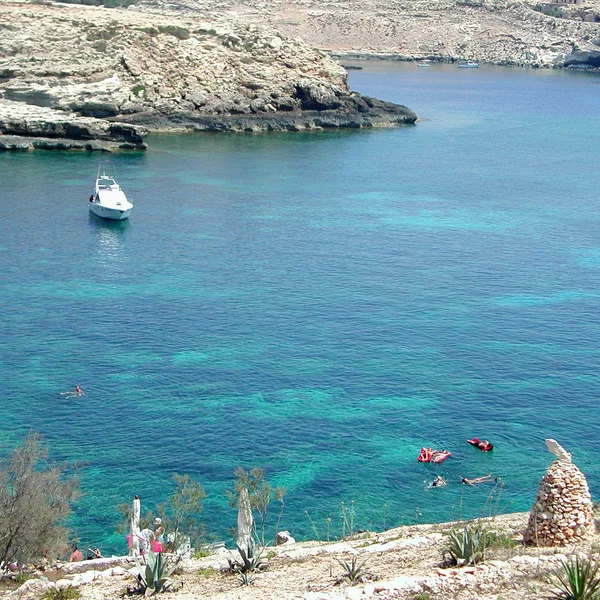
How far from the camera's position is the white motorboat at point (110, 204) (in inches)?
3105

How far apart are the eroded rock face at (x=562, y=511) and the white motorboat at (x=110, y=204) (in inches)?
2324

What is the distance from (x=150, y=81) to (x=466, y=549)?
344 feet

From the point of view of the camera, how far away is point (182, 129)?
391 feet

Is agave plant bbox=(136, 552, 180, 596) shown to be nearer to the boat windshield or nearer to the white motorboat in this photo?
the white motorboat

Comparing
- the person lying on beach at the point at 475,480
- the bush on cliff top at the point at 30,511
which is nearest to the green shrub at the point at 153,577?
the bush on cliff top at the point at 30,511

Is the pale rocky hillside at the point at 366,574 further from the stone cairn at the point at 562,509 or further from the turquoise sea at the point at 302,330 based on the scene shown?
the turquoise sea at the point at 302,330

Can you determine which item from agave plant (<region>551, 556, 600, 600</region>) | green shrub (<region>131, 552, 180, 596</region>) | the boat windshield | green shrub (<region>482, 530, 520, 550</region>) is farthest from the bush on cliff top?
the boat windshield

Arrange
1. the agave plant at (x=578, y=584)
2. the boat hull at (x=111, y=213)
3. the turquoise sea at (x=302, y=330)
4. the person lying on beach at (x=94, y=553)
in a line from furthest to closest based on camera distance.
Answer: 1. the boat hull at (x=111, y=213)
2. the turquoise sea at (x=302, y=330)
3. the person lying on beach at (x=94, y=553)
4. the agave plant at (x=578, y=584)

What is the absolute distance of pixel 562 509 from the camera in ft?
78.3

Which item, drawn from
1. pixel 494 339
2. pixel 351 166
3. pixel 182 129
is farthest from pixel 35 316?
pixel 182 129

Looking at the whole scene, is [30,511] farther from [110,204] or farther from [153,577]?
[110,204]

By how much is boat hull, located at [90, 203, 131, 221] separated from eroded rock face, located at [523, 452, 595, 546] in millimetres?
59023

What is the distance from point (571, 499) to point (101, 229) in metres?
58.6

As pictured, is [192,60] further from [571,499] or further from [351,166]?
[571,499]
